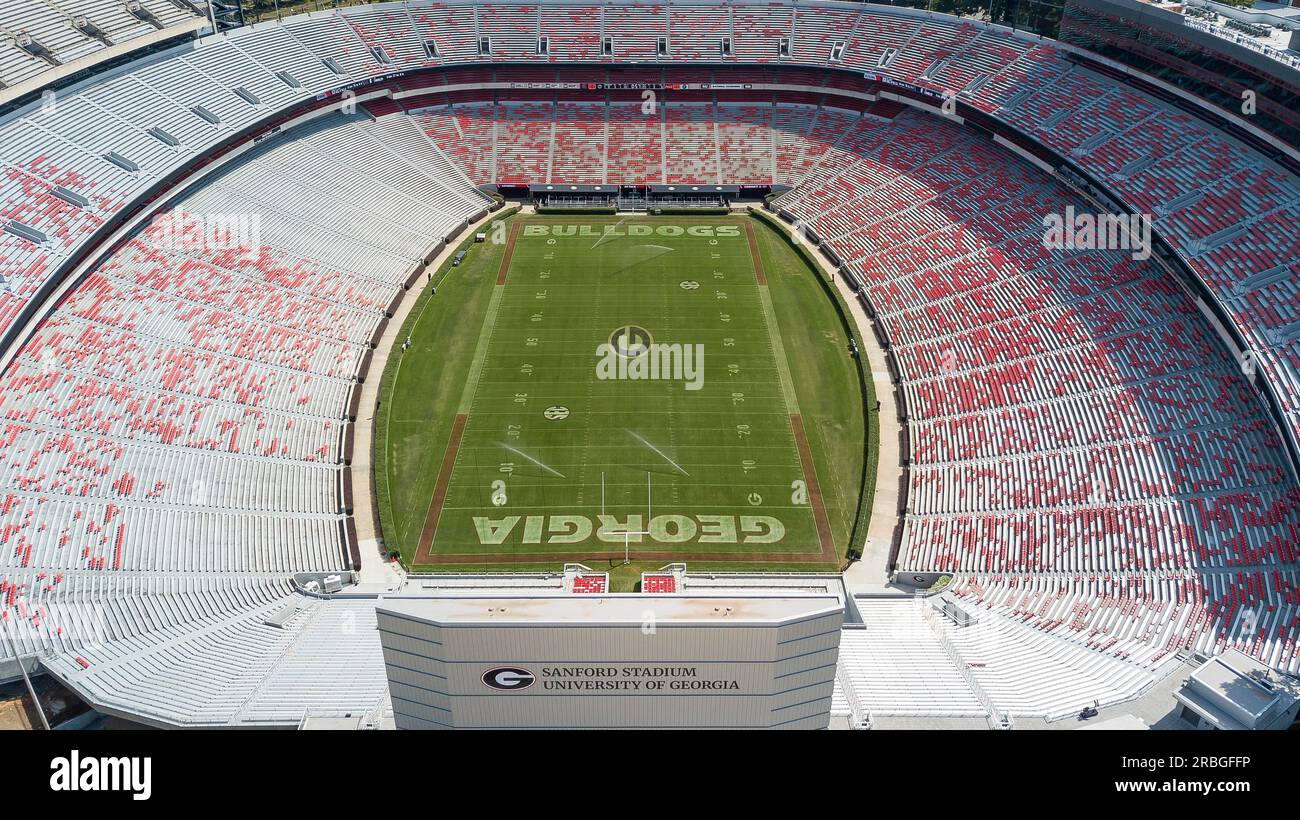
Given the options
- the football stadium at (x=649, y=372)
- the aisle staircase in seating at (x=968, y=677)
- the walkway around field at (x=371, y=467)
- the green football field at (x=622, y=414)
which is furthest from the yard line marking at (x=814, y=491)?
the walkway around field at (x=371, y=467)

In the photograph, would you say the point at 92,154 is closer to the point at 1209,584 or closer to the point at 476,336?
the point at 476,336

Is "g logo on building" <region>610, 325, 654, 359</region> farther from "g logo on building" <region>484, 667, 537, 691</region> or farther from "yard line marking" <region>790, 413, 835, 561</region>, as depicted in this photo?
"g logo on building" <region>484, 667, 537, 691</region>

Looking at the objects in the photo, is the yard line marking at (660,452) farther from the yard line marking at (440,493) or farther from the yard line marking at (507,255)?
the yard line marking at (507,255)

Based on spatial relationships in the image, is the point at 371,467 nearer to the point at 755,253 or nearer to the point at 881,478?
the point at 881,478

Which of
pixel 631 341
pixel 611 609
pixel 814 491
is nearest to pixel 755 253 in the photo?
pixel 631 341

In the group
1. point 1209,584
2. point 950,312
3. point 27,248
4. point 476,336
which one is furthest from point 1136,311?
point 27,248
